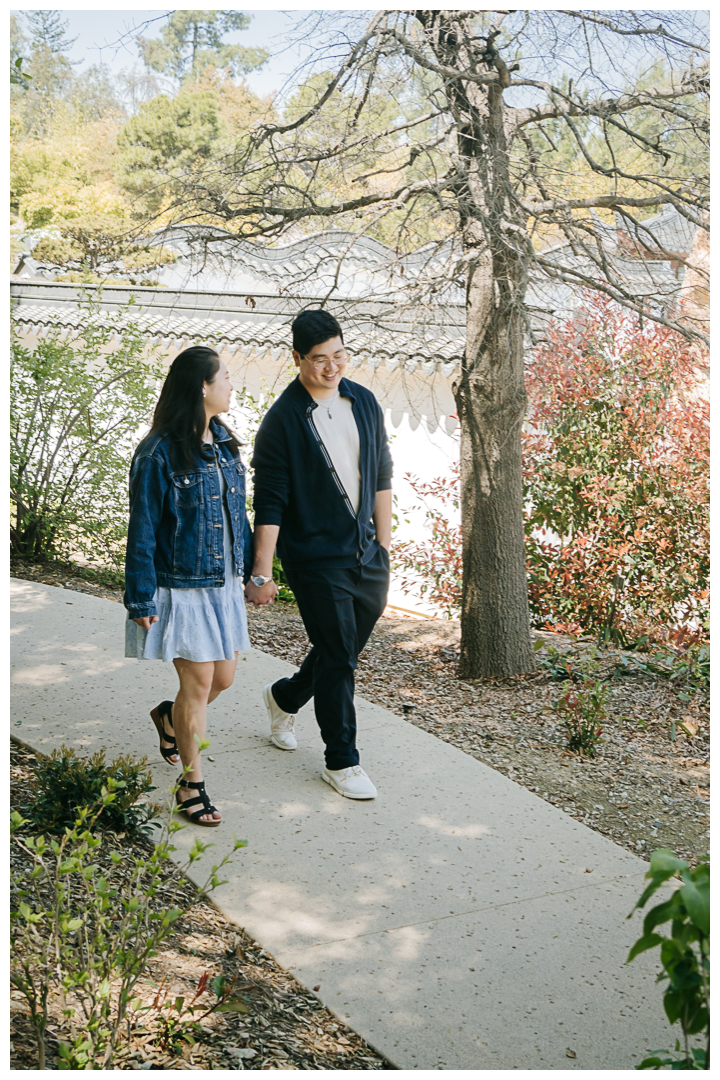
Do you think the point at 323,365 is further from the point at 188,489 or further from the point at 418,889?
the point at 418,889

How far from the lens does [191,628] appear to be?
11.3 feet

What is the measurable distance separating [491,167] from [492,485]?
1.82 metres

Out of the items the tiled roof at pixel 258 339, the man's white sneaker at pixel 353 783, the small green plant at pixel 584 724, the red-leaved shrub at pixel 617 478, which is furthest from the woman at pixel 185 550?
the red-leaved shrub at pixel 617 478

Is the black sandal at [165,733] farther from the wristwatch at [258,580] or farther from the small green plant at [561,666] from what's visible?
the small green plant at [561,666]

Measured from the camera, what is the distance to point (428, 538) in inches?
325

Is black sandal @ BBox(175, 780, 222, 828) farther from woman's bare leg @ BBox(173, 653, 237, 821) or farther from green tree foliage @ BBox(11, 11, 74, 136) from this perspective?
green tree foliage @ BBox(11, 11, 74, 136)

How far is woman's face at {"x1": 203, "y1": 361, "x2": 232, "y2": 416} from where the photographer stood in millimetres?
3494

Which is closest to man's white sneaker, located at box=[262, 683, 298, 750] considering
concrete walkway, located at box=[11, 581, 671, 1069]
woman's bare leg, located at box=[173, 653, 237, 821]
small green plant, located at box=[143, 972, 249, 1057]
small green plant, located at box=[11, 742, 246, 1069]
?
concrete walkway, located at box=[11, 581, 671, 1069]

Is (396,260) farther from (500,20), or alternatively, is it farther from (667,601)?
(667,601)

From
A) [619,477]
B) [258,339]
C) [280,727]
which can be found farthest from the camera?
[258,339]

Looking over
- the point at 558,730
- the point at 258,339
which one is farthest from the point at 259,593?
the point at 258,339

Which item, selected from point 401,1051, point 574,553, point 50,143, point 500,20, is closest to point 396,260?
point 500,20

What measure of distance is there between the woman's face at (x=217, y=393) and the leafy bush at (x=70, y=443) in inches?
153

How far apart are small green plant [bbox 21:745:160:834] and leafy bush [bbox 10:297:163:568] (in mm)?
4078
